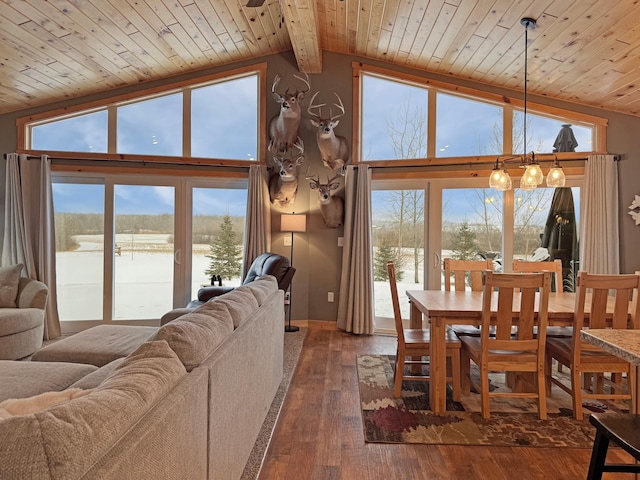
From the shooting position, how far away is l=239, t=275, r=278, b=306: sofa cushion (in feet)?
8.29

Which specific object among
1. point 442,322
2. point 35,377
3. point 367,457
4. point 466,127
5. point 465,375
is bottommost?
point 367,457

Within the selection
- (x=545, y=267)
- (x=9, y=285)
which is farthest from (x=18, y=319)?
(x=545, y=267)

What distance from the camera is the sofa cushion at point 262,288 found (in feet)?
8.29

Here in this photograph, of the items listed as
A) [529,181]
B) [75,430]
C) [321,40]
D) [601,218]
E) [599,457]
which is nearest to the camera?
[75,430]

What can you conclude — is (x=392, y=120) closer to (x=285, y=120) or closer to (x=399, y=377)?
(x=285, y=120)

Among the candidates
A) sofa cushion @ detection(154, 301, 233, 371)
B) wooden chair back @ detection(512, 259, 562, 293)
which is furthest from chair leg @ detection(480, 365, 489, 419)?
sofa cushion @ detection(154, 301, 233, 371)

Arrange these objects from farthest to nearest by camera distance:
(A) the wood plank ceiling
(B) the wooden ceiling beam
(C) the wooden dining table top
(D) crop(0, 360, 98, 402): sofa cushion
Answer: (B) the wooden ceiling beam
(A) the wood plank ceiling
(C) the wooden dining table top
(D) crop(0, 360, 98, 402): sofa cushion

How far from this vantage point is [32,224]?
468 cm

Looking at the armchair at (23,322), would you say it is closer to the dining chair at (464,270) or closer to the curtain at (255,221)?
the curtain at (255,221)

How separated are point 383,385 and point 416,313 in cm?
77

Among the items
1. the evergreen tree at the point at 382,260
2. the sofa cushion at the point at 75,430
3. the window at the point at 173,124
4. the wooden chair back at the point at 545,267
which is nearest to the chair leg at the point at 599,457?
the sofa cushion at the point at 75,430

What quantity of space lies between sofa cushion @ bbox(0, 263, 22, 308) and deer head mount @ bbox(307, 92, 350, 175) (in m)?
3.64

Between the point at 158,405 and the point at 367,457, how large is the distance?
1.53 meters

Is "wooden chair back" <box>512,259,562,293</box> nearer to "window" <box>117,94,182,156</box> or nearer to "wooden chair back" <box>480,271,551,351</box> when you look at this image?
"wooden chair back" <box>480,271,551,351</box>
